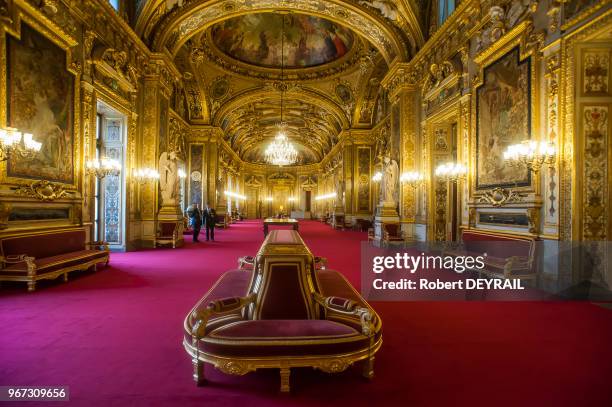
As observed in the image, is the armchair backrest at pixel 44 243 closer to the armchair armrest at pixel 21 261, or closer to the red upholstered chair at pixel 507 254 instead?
the armchair armrest at pixel 21 261

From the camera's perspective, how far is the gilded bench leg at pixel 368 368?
280 cm

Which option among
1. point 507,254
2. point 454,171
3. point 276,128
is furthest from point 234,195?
point 507,254

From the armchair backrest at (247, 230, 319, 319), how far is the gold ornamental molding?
5.61 m

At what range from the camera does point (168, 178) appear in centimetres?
1167

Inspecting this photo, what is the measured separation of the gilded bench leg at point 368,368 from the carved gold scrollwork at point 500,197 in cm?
506

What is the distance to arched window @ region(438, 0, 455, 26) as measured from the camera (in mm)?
9312

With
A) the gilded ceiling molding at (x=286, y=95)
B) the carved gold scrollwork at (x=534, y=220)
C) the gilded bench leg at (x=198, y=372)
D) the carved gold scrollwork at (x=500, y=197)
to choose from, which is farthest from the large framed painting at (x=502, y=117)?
the gilded ceiling molding at (x=286, y=95)

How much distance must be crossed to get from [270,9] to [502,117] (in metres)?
9.39

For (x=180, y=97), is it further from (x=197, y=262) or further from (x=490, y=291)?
(x=490, y=291)

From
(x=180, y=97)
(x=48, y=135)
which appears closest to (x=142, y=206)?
(x=48, y=135)

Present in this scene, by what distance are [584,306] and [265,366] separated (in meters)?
4.96

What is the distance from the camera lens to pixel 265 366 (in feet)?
8.44

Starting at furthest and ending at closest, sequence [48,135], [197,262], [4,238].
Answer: [197,262] < [48,135] < [4,238]

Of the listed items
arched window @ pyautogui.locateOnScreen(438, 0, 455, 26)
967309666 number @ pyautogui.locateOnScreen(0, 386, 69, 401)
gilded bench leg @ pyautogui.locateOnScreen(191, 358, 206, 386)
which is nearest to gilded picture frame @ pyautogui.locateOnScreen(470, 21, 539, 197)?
arched window @ pyautogui.locateOnScreen(438, 0, 455, 26)
